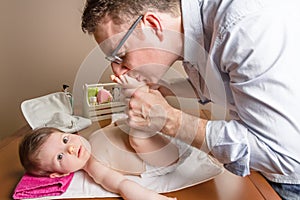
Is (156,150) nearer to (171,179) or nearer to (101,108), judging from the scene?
(171,179)

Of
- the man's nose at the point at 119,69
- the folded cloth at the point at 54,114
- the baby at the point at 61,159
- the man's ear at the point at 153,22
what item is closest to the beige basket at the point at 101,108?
the folded cloth at the point at 54,114

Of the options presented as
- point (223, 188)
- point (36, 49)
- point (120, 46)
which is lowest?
point (223, 188)

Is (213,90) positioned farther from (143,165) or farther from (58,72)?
(58,72)

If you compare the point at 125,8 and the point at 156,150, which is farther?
the point at 156,150

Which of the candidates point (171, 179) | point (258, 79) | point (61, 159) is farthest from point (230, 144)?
point (61, 159)

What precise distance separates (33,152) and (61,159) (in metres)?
0.07

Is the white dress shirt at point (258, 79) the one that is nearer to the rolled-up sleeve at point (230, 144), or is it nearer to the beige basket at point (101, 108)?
the rolled-up sleeve at point (230, 144)

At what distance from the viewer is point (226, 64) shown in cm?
58

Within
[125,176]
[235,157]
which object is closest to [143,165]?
[125,176]

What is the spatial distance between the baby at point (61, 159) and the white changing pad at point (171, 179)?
0.02 m

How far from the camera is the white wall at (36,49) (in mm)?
1345

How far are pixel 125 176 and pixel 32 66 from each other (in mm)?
825

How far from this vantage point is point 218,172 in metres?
0.76

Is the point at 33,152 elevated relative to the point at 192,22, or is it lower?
lower
